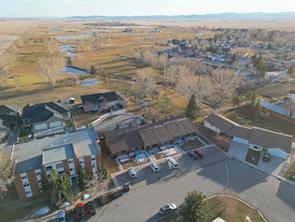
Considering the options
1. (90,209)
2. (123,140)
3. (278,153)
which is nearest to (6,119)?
(123,140)

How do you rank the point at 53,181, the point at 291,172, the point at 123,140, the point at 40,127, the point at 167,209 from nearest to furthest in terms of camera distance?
the point at 167,209 < the point at 53,181 < the point at 291,172 < the point at 123,140 < the point at 40,127

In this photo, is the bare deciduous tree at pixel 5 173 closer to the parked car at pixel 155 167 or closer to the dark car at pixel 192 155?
the parked car at pixel 155 167

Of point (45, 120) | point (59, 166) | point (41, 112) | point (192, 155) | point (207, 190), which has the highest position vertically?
point (41, 112)

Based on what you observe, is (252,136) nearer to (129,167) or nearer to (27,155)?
(129,167)

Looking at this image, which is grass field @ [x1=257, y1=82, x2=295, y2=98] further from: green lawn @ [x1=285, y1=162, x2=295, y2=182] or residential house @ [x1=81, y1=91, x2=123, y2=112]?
residential house @ [x1=81, y1=91, x2=123, y2=112]

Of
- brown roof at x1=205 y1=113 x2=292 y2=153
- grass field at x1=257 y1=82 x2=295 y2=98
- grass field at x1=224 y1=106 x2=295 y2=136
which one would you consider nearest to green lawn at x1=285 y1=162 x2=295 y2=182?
brown roof at x1=205 y1=113 x2=292 y2=153

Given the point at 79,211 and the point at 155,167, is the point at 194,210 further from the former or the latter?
the point at 79,211

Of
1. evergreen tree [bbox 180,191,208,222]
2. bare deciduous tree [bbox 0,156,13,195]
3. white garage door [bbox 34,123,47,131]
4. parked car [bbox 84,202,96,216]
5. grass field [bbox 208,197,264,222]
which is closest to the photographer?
Result: evergreen tree [bbox 180,191,208,222]
